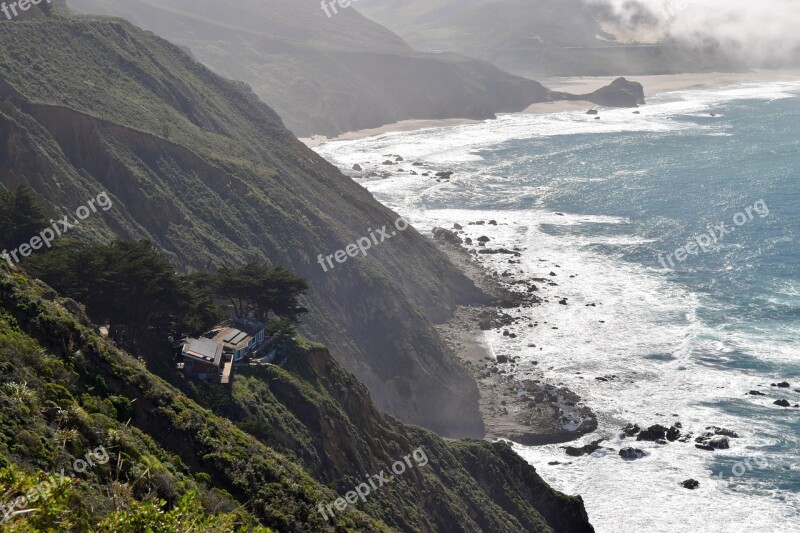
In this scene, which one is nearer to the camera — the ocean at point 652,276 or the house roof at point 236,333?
the house roof at point 236,333

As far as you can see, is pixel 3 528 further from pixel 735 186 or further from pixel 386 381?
pixel 735 186

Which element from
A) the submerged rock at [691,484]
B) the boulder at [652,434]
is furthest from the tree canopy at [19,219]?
the boulder at [652,434]

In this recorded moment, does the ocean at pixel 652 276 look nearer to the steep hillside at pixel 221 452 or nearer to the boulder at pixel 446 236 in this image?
the boulder at pixel 446 236

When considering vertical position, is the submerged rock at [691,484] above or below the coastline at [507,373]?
below

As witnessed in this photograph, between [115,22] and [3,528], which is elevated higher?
[115,22]

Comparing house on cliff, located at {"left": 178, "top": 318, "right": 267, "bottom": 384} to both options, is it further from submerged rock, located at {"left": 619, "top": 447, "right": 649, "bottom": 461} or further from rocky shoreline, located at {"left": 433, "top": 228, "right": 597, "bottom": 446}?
submerged rock, located at {"left": 619, "top": 447, "right": 649, "bottom": 461}

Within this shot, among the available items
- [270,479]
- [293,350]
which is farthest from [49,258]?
[270,479]
